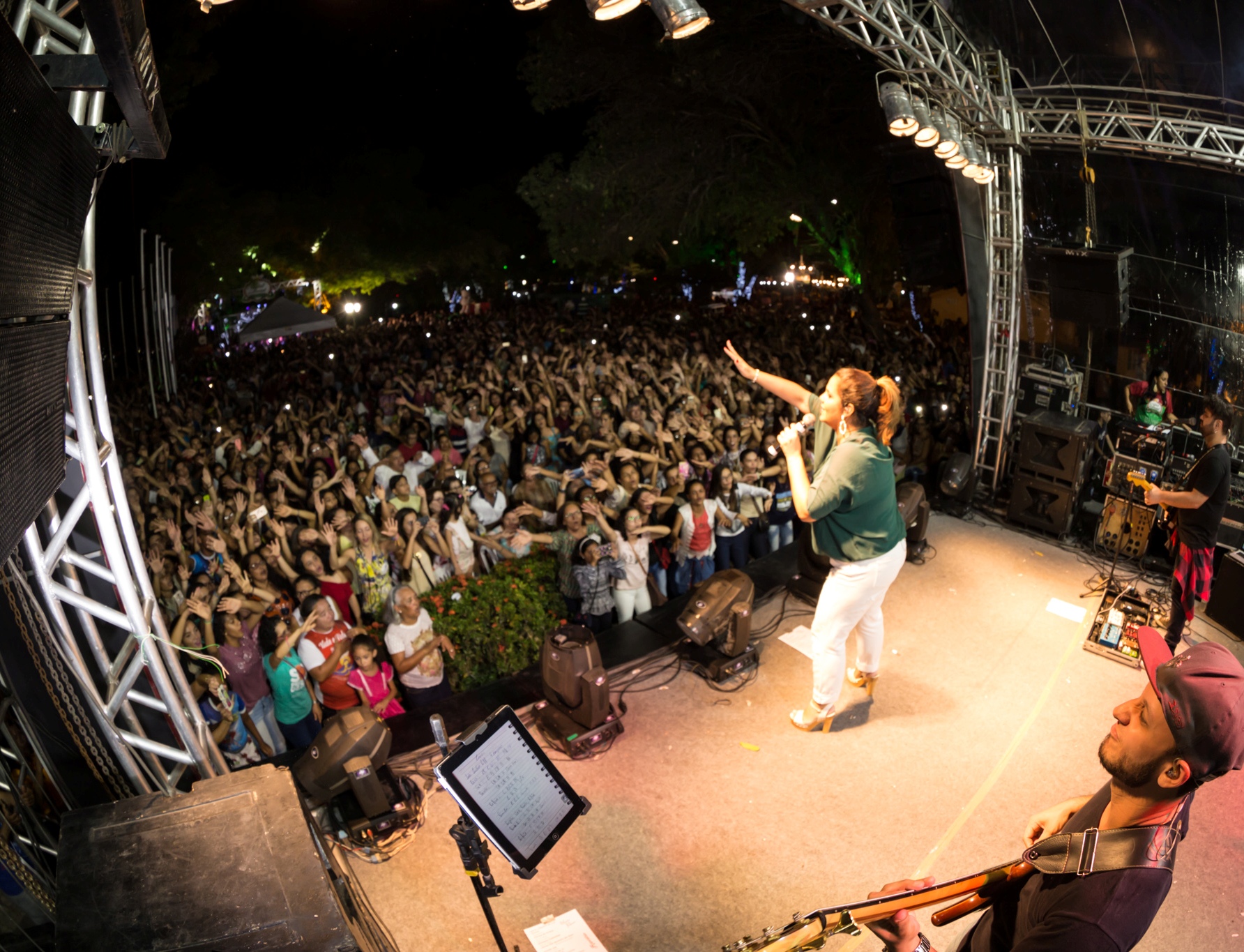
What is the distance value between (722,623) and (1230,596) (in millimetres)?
3639

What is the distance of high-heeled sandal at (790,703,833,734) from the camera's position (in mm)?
4027

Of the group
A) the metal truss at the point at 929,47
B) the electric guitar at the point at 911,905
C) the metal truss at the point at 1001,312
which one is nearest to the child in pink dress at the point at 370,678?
the electric guitar at the point at 911,905

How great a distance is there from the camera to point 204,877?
6.66 feet

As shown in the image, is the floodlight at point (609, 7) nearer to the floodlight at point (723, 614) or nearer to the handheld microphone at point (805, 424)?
the handheld microphone at point (805, 424)

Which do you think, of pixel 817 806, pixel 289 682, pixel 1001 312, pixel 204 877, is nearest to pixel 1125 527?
pixel 1001 312

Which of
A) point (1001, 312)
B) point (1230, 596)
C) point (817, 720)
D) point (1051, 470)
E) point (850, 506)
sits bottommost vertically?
point (817, 720)

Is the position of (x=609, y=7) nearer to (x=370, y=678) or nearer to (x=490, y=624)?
(x=490, y=624)

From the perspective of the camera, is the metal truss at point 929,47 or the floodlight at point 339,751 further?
the metal truss at point 929,47

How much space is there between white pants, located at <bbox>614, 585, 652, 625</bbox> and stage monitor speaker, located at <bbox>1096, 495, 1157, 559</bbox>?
3.63m

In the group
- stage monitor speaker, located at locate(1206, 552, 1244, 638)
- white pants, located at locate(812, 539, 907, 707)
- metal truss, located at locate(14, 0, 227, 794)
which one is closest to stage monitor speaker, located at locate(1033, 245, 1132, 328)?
stage monitor speaker, located at locate(1206, 552, 1244, 638)

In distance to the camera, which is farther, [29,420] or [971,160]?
[971,160]

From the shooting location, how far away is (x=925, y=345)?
40.4ft

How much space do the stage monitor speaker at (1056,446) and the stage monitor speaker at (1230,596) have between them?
4.47ft

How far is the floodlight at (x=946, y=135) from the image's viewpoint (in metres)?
5.66
